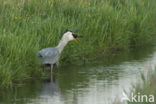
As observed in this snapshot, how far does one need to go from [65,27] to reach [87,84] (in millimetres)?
2951

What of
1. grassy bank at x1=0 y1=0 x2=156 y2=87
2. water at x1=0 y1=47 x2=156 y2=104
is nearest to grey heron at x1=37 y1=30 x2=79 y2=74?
grassy bank at x1=0 y1=0 x2=156 y2=87

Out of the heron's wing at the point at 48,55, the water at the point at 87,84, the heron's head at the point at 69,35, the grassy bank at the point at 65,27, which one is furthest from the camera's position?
the heron's head at the point at 69,35

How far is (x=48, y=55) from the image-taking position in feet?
42.0

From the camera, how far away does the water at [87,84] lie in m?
11.0

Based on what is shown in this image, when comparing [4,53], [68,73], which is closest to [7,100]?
[4,53]

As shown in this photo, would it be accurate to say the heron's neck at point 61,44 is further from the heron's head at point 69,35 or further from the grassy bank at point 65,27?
the grassy bank at point 65,27

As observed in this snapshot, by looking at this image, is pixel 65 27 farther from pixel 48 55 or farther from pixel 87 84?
pixel 87 84

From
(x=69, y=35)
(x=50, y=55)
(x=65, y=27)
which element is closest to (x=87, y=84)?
(x=50, y=55)

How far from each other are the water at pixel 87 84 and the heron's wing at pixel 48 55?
0.41m

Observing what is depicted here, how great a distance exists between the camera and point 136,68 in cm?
1395

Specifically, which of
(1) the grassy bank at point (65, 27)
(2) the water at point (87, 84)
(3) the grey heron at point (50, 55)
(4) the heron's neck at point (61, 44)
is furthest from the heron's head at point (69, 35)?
(2) the water at point (87, 84)

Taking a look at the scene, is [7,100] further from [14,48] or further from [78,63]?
[78,63]

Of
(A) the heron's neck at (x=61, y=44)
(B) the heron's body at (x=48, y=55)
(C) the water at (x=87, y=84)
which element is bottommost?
(C) the water at (x=87, y=84)

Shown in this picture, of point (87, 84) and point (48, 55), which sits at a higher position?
point (48, 55)
